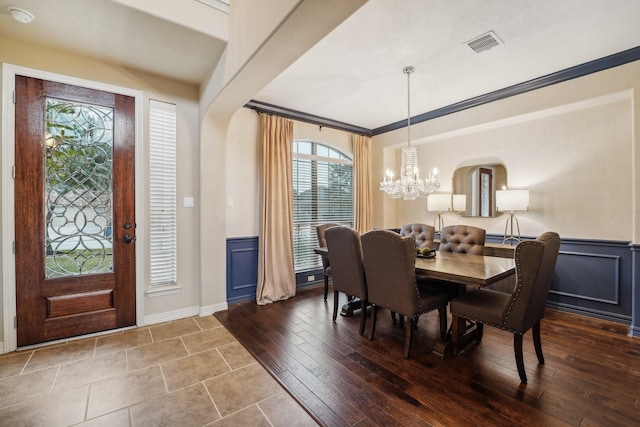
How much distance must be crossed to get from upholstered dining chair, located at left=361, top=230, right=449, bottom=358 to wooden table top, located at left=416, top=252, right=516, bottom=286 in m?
0.18

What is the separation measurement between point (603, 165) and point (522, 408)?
291 centimetres

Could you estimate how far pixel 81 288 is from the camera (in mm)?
2678

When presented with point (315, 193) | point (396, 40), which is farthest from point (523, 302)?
point (315, 193)

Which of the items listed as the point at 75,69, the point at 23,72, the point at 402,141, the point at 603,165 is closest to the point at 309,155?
the point at 402,141

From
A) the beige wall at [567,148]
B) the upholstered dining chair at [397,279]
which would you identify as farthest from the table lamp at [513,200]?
the upholstered dining chair at [397,279]

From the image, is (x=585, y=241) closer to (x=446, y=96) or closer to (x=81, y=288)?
(x=446, y=96)

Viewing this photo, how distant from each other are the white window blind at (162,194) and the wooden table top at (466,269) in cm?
261

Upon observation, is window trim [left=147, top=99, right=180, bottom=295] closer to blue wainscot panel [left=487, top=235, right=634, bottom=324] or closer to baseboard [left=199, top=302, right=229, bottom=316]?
baseboard [left=199, top=302, right=229, bottom=316]

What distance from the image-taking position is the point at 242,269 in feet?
12.6

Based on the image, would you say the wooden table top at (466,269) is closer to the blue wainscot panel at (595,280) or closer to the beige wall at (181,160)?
the blue wainscot panel at (595,280)

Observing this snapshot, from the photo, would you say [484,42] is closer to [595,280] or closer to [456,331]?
[456,331]

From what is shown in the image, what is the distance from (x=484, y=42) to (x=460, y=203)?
2.32 m

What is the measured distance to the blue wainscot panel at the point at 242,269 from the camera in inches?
148

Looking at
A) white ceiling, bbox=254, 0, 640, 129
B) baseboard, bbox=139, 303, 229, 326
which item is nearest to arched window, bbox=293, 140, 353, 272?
white ceiling, bbox=254, 0, 640, 129
